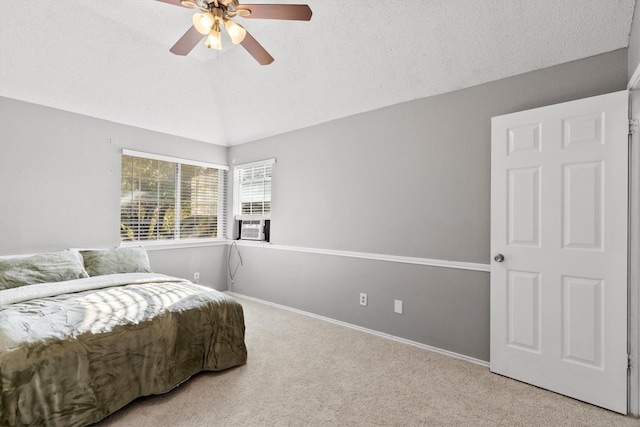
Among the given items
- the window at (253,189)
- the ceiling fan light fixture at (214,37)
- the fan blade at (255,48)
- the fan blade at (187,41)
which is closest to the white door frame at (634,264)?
the fan blade at (255,48)

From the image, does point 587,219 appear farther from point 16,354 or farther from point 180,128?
point 180,128

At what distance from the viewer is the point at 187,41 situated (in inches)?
89.6

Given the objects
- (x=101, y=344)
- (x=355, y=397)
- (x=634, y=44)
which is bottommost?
(x=355, y=397)

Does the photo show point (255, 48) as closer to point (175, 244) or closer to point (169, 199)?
point (169, 199)

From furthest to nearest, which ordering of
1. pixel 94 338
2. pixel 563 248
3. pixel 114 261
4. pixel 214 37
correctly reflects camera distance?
pixel 114 261, pixel 563 248, pixel 214 37, pixel 94 338

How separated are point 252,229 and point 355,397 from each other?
302 centimetres

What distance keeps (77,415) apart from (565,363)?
126 inches

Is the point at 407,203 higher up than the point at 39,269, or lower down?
higher up

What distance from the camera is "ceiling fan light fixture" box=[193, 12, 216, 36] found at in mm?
1930

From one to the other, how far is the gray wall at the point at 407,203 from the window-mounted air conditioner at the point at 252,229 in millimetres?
392

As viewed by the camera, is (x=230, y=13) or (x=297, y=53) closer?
(x=230, y=13)

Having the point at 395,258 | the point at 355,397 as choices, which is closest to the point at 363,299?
the point at 395,258

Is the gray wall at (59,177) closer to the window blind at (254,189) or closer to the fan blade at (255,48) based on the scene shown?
the window blind at (254,189)

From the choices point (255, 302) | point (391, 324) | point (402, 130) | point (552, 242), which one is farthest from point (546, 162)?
point (255, 302)
